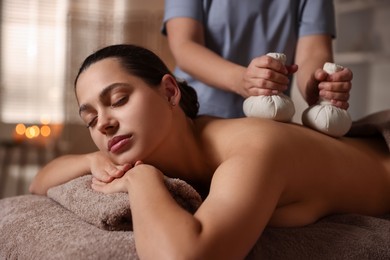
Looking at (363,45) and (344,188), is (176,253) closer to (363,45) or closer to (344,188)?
(344,188)

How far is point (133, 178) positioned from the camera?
3.25 ft

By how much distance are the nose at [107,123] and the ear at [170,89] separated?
0.16m

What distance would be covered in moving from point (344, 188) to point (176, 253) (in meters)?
0.55

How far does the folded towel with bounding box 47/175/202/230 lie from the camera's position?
0.94m

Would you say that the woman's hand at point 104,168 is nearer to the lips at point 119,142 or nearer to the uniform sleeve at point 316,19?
the lips at point 119,142

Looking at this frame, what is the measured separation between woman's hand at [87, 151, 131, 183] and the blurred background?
2067 millimetres

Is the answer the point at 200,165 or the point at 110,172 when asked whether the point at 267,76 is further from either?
the point at 110,172

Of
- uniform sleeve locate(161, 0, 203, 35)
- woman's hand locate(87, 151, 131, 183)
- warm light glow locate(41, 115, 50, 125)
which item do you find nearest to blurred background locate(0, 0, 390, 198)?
warm light glow locate(41, 115, 50, 125)

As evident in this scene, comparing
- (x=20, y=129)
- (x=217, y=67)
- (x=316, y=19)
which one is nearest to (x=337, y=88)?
(x=217, y=67)

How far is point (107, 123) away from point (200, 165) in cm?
26

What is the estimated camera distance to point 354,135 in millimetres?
1485

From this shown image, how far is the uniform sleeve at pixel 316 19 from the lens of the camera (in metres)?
1.72

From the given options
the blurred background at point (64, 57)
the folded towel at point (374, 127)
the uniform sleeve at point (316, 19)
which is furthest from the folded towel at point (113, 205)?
the blurred background at point (64, 57)

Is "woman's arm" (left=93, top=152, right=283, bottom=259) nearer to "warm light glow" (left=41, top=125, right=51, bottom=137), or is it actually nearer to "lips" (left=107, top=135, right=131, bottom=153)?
"lips" (left=107, top=135, right=131, bottom=153)
